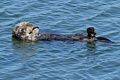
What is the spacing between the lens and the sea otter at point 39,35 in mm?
12289

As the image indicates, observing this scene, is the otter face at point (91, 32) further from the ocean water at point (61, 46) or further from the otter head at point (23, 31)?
the otter head at point (23, 31)

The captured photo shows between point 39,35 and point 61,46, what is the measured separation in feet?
2.60

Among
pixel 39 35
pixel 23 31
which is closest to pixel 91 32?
pixel 39 35

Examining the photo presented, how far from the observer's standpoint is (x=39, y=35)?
12.8 m

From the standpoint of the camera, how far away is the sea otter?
12289mm

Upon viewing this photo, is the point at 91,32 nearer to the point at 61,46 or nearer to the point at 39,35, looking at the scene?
the point at 61,46

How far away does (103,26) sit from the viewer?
1392 cm

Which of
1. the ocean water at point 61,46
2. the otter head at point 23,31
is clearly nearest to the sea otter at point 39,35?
the otter head at point 23,31

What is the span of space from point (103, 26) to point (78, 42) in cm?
173

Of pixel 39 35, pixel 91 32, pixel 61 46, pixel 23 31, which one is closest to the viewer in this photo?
pixel 91 32

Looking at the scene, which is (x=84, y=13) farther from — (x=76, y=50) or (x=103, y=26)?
(x=76, y=50)

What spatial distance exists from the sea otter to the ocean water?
0.43 ft

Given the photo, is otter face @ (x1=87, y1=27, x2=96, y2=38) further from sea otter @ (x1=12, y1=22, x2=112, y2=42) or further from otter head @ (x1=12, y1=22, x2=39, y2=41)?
otter head @ (x1=12, y1=22, x2=39, y2=41)

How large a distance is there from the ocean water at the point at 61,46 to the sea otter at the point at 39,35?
13cm
